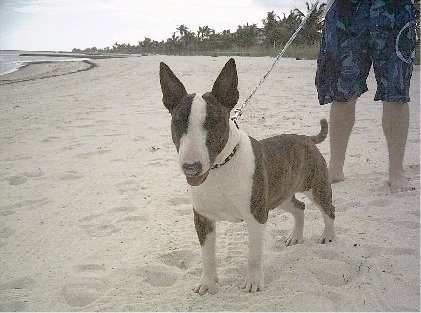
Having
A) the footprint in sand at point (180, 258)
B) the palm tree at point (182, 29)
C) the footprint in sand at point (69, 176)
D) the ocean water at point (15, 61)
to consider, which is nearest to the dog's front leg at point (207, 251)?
the footprint in sand at point (180, 258)

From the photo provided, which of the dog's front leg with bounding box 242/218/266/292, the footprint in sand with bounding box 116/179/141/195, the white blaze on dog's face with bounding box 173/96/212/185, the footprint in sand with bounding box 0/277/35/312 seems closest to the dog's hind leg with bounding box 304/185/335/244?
the dog's front leg with bounding box 242/218/266/292

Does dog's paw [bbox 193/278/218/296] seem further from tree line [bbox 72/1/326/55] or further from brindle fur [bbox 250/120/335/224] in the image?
tree line [bbox 72/1/326/55]

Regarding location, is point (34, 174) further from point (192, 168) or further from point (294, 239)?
point (192, 168)

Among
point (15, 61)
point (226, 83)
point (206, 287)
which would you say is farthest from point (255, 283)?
point (15, 61)

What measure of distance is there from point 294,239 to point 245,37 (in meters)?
61.6

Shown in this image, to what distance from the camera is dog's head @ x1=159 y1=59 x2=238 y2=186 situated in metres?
2.10

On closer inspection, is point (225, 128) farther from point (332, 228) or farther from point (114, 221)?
point (114, 221)

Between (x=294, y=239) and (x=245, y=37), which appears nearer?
(x=294, y=239)

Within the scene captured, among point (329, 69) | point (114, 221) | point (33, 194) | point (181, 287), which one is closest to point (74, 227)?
point (114, 221)

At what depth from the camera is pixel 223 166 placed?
2383 mm

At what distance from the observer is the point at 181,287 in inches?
103

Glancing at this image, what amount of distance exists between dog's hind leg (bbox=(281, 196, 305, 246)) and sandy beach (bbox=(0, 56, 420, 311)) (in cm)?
7

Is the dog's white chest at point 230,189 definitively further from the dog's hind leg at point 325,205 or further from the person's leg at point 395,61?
the person's leg at point 395,61

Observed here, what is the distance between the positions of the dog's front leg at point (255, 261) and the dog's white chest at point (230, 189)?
138 millimetres
